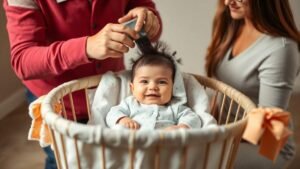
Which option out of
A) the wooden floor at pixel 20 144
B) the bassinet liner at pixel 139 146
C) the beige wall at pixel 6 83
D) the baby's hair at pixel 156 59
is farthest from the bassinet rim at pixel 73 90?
the beige wall at pixel 6 83

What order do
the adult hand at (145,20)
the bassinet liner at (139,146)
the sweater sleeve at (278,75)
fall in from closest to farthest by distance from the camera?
the bassinet liner at (139,146)
the adult hand at (145,20)
the sweater sleeve at (278,75)

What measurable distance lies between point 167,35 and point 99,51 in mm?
1154

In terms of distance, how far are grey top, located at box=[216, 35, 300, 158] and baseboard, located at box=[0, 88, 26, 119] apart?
1209 mm

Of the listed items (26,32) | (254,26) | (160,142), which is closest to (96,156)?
(160,142)

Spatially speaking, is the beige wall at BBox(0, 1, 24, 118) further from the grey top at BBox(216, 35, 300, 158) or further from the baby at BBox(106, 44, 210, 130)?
the grey top at BBox(216, 35, 300, 158)

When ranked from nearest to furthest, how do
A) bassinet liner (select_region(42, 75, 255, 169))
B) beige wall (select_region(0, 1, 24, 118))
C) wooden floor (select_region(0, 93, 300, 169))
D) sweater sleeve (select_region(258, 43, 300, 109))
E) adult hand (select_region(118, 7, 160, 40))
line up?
1. bassinet liner (select_region(42, 75, 255, 169))
2. adult hand (select_region(118, 7, 160, 40))
3. sweater sleeve (select_region(258, 43, 300, 109))
4. wooden floor (select_region(0, 93, 300, 169))
5. beige wall (select_region(0, 1, 24, 118))

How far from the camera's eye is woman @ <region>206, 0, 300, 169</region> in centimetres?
113

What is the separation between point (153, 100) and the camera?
3.43ft

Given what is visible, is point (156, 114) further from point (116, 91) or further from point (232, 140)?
point (232, 140)

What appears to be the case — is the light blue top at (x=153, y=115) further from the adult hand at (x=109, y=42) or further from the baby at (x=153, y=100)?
the adult hand at (x=109, y=42)

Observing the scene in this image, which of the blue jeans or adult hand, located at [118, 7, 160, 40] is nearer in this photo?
adult hand, located at [118, 7, 160, 40]

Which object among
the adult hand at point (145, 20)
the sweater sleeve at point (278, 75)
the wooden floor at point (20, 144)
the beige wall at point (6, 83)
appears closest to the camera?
the adult hand at point (145, 20)

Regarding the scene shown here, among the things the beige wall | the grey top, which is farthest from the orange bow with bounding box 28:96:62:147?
the beige wall

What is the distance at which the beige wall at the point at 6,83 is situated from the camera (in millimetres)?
1911
